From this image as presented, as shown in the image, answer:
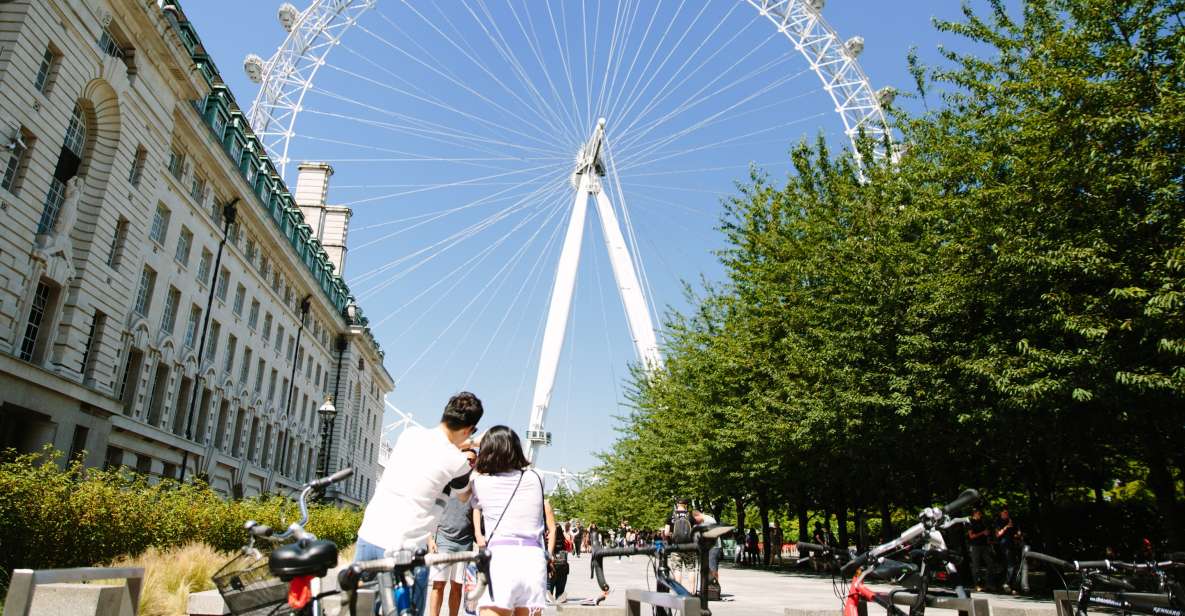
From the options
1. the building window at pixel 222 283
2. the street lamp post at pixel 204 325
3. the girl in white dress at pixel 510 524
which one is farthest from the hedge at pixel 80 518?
the building window at pixel 222 283

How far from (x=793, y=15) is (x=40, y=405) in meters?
38.8

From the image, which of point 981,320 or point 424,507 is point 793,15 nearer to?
point 981,320

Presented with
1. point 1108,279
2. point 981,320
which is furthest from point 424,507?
point 981,320

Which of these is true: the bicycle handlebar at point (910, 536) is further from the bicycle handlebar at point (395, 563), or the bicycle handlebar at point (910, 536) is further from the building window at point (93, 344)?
the building window at point (93, 344)

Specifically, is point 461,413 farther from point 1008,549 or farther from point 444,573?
point 1008,549

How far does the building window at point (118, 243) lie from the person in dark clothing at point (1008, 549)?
93.9ft

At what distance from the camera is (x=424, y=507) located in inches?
205

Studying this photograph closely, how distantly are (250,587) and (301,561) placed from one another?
0.62 metres

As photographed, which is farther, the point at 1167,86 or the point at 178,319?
the point at 178,319

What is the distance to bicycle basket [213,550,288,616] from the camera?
4051mm

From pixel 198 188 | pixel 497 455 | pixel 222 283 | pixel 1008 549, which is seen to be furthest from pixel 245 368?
pixel 497 455

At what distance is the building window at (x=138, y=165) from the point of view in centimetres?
2914

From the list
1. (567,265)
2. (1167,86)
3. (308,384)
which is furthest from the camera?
(308,384)

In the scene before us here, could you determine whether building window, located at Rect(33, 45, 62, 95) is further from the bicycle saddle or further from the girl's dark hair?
the bicycle saddle
